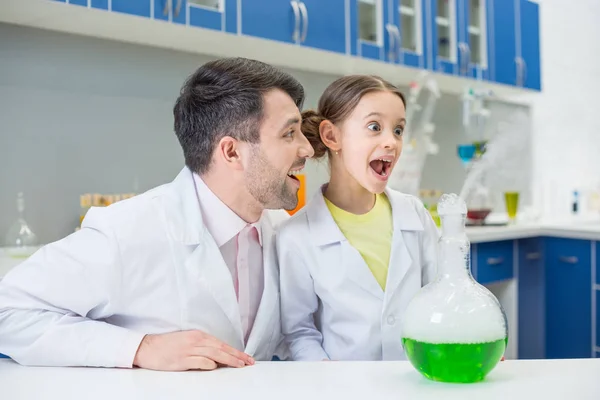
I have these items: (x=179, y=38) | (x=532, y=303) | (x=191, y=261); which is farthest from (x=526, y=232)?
(x=191, y=261)

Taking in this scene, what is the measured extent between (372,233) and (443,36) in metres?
2.27

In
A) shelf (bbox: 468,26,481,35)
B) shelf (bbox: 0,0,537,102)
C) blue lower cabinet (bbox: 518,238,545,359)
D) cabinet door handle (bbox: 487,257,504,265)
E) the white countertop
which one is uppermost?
shelf (bbox: 468,26,481,35)

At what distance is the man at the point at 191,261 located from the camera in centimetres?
96

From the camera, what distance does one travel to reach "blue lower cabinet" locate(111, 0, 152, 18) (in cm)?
211

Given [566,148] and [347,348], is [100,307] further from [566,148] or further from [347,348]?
[566,148]

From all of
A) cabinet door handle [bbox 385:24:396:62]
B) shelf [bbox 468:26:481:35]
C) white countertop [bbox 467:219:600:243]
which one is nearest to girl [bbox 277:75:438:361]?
white countertop [bbox 467:219:600:243]

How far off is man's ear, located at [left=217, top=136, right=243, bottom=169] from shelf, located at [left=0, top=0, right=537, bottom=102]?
1.05m

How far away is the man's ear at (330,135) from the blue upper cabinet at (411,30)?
1.79 metres

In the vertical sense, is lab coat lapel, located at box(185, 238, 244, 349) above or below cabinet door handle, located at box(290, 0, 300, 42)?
below

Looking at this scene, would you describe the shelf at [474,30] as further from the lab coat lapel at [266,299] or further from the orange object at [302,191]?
the lab coat lapel at [266,299]

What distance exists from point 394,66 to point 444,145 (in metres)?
0.90

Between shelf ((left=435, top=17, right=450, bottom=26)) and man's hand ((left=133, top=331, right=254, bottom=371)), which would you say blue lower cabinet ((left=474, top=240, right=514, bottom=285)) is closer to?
shelf ((left=435, top=17, right=450, bottom=26))

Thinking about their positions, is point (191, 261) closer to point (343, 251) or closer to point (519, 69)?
point (343, 251)

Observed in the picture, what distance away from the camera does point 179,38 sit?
2.52 m
